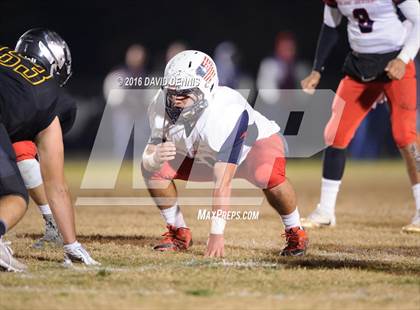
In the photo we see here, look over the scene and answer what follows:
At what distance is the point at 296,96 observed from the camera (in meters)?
14.3

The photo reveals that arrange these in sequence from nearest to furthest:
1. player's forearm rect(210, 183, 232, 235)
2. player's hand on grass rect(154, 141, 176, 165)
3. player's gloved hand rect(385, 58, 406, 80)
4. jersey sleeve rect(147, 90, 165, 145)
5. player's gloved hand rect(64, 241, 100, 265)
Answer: player's gloved hand rect(64, 241, 100, 265) < player's forearm rect(210, 183, 232, 235) < player's hand on grass rect(154, 141, 176, 165) < jersey sleeve rect(147, 90, 165, 145) < player's gloved hand rect(385, 58, 406, 80)

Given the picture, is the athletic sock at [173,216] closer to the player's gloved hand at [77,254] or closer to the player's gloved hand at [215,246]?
the player's gloved hand at [215,246]

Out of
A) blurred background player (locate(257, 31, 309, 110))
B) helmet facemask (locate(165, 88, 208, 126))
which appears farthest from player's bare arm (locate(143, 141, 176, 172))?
blurred background player (locate(257, 31, 309, 110))

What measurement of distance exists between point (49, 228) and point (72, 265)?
1054 millimetres

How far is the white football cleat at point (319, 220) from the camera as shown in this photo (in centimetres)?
656

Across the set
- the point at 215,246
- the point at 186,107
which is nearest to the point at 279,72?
the point at 186,107

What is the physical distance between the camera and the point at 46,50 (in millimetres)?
5133

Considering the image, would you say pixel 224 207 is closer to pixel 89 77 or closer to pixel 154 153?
pixel 154 153

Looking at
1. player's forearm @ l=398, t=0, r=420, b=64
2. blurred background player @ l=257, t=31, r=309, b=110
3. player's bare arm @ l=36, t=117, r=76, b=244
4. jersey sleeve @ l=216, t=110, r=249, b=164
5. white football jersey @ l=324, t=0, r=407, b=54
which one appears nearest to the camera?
player's bare arm @ l=36, t=117, r=76, b=244

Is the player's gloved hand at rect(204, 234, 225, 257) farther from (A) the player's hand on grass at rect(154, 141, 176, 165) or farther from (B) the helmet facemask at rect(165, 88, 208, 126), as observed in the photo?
(B) the helmet facemask at rect(165, 88, 208, 126)

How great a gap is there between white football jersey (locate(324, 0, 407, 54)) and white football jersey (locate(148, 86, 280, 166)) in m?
1.50

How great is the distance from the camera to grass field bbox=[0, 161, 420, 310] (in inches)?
145

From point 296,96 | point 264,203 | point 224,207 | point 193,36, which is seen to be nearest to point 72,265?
point 224,207

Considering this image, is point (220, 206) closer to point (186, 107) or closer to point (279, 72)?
point (186, 107)
